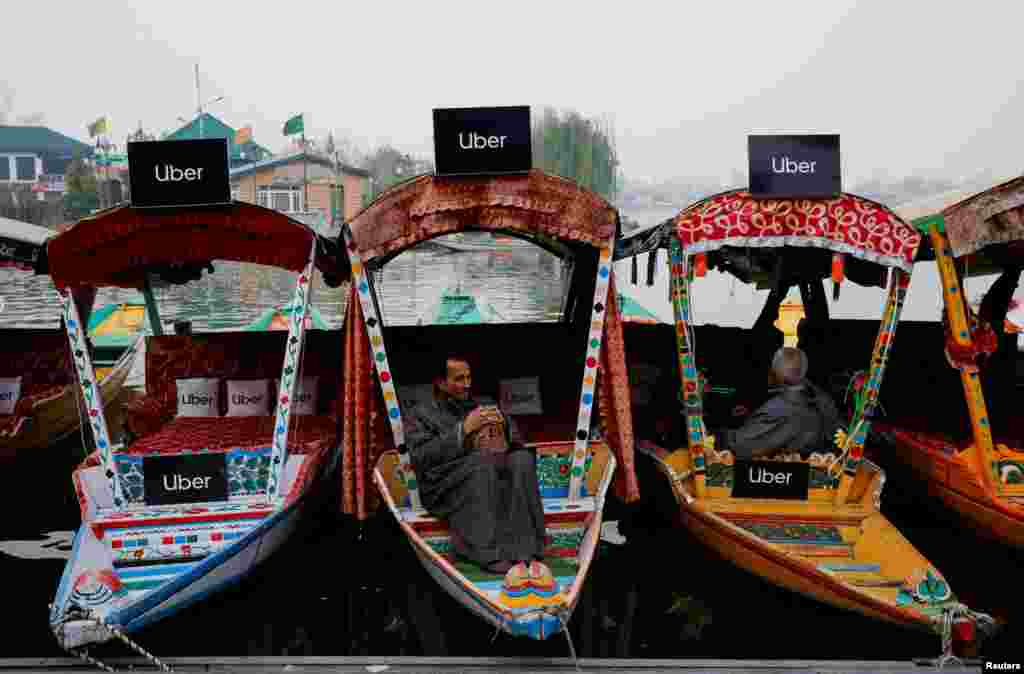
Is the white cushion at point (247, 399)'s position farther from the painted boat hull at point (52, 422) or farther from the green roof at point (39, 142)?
the green roof at point (39, 142)

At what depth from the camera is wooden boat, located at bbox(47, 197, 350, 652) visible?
450 centimetres

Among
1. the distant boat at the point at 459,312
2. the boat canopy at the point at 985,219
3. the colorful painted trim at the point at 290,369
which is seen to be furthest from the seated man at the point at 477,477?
the distant boat at the point at 459,312

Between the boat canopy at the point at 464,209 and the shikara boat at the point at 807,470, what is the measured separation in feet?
2.80

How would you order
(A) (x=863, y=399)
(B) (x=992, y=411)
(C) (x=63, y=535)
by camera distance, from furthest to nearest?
(B) (x=992, y=411)
(C) (x=63, y=535)
(A) (x=863, y=399)

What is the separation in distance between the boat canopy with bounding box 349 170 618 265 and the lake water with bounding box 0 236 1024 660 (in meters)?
2.23

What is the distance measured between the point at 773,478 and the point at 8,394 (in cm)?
751

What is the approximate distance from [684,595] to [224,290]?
32372 mm

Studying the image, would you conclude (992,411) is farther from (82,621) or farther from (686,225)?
(82,621)

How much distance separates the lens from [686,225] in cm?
563

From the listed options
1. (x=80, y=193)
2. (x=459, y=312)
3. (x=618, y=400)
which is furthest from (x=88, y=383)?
(x=80, y=193)

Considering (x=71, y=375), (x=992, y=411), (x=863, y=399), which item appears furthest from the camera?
(x=71, y=375)

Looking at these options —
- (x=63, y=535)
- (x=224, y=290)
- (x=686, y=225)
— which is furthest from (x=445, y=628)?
(x=224, y=290)

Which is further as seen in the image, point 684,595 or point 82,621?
point 684,595

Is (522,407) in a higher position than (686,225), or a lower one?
lower
